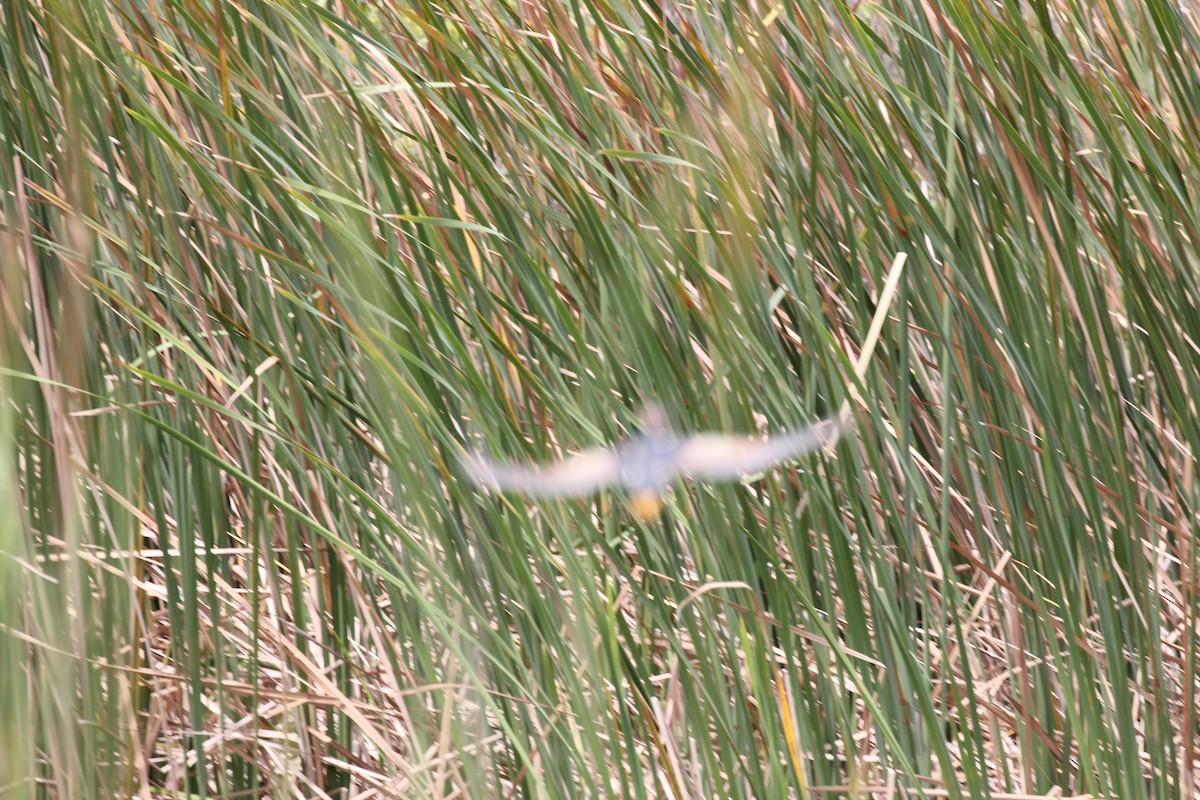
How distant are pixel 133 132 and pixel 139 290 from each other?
0.58 feet

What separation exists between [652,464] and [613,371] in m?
0.12

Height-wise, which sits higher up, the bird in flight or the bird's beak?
the bird in flight

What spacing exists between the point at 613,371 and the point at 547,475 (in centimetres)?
12

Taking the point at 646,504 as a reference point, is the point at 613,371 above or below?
above

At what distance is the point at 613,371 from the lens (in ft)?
2.86

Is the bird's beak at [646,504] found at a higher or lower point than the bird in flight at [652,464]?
lower

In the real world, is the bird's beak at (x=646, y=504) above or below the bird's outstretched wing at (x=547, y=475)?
below

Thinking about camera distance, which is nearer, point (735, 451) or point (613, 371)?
point (735, 451)

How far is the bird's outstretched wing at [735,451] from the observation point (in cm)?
76

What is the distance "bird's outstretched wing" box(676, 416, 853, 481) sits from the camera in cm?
76

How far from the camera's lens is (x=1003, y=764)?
2.92 feet

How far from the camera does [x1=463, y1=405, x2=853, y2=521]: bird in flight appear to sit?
0.76 metres

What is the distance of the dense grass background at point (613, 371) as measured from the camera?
2.46ft

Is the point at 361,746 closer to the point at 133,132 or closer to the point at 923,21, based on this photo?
the point at 133,132
